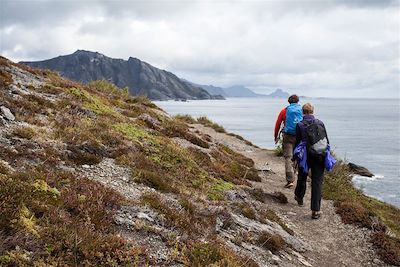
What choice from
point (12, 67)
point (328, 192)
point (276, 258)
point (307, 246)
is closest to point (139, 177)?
point (276, 258)

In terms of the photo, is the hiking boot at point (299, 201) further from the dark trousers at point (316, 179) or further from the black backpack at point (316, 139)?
the black backpack at point (316, 139)

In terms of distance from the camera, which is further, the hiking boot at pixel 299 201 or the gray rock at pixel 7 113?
the hiking boot at pixel 299 201

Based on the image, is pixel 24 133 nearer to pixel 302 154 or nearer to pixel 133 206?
pixel 133 206

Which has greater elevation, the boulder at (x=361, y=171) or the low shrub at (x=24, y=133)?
the low shrub at (x=24, y=133)

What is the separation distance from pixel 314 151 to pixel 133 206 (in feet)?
21.8

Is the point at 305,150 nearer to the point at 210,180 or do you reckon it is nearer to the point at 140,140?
the point at 210,180

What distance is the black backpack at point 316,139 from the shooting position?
477 inches

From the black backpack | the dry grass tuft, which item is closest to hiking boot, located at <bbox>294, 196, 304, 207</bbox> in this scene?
the black backpack

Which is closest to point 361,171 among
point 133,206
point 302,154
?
point 302,154

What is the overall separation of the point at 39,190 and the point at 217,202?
16.8 ft

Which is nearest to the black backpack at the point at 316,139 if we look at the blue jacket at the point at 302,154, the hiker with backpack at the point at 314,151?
the hiker with backpack at the point at 314,151

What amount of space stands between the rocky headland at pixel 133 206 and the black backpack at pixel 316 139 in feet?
7.71

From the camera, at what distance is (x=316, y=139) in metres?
12.2

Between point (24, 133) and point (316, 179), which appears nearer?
point (24, 133)
